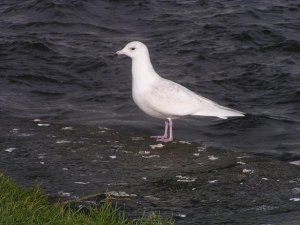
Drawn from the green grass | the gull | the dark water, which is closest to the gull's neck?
the gull

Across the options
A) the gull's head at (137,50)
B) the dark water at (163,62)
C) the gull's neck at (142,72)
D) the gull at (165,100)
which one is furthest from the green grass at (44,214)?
the dark water at (163,62)

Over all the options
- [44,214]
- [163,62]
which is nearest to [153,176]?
[44,214]

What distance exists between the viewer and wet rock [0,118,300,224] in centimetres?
561

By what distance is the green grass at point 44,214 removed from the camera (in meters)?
5.02

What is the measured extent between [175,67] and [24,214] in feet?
29.6

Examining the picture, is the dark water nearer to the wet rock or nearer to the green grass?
the wet rock

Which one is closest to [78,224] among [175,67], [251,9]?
[175,67]

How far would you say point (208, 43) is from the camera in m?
14.8

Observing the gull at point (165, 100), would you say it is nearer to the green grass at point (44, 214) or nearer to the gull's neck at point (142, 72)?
the gull's neck at point (142, 72)

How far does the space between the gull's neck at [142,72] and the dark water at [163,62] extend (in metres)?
2.06

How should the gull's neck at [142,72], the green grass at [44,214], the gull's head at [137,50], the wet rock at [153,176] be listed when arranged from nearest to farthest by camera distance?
the green grass at [44,214] < the wet rock at [153,176] < the gull's neck at [142,72] < the gull's head at [137,50]

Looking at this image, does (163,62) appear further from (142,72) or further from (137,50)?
(142,72)

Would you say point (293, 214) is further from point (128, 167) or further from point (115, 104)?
point (115, 104)

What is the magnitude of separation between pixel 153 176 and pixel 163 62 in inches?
310
